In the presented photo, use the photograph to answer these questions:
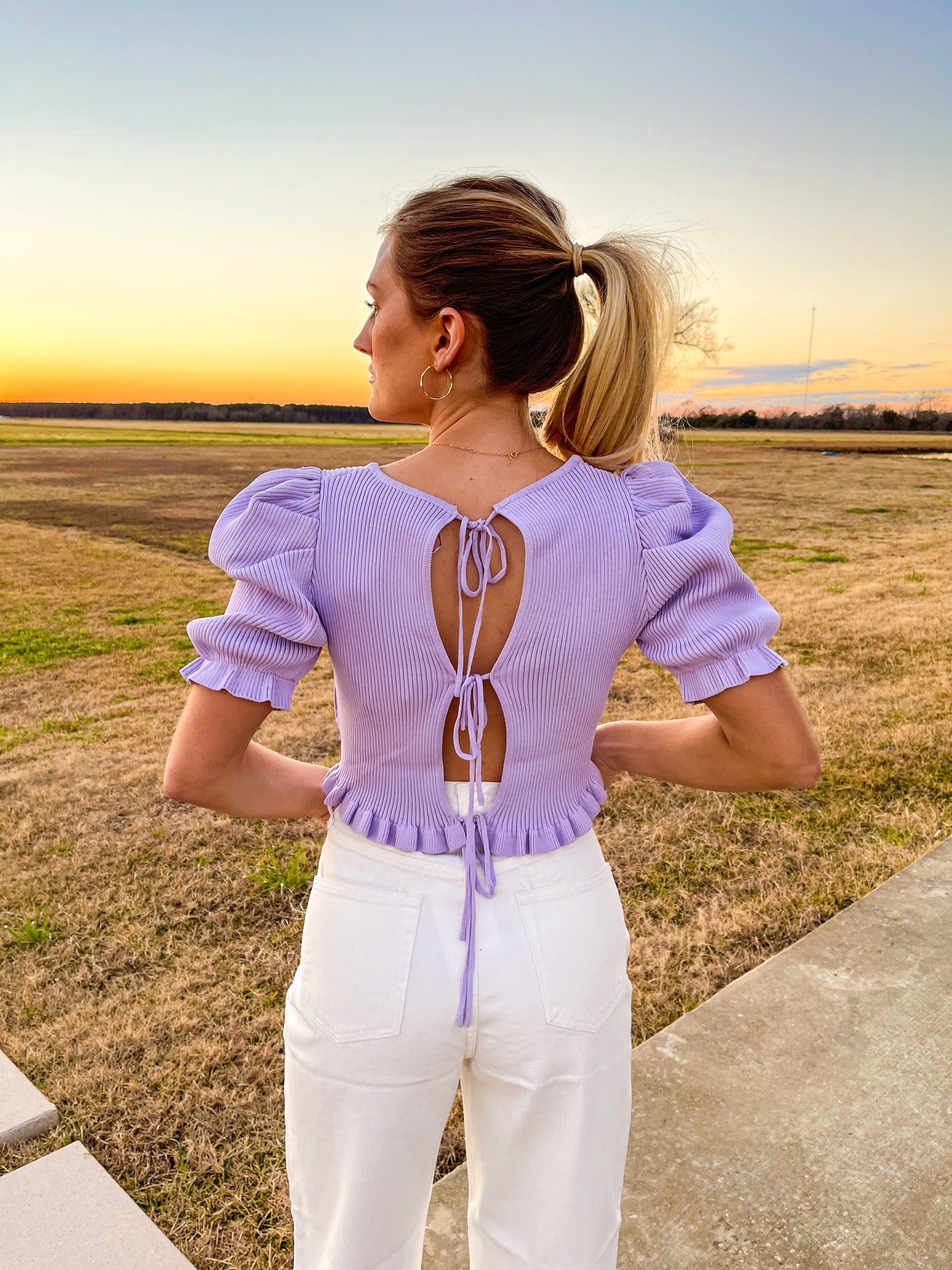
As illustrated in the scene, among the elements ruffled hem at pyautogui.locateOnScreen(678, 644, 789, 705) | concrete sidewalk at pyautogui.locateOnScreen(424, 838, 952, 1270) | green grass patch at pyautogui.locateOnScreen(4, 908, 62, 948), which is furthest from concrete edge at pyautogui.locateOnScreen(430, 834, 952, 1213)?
green grass patch at pyautogui.locateOnScreen(4, 908, 62, 948)

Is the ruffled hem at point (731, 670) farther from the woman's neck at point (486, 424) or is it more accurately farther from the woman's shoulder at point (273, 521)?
the woman's shoulder at point (273, 521)

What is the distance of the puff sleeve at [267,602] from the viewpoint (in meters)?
1.07

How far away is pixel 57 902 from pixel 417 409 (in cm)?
293

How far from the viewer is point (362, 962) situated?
112cm

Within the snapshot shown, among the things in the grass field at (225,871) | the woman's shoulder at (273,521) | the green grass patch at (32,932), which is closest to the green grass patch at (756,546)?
the grass field at (225,871)

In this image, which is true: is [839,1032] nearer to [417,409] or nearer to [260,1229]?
[260,1229]

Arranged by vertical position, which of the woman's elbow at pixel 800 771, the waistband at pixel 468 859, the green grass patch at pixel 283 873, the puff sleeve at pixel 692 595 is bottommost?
the green grass patch at pixel 283 873

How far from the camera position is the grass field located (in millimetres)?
2338

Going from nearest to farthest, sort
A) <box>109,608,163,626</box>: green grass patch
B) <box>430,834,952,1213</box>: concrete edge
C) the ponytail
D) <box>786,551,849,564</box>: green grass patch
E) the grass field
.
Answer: the ponytail
<box>430,834,952,1213</box>: concrete edge
the grass field
<box>109,608,163,626</box>: green grass patch
<box>786,551,849,564</box>: green grass patch

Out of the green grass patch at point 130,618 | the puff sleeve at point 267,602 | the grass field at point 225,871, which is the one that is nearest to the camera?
the puff sleeve at point 267,602

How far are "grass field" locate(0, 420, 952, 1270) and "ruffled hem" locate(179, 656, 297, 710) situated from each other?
2.75 ft

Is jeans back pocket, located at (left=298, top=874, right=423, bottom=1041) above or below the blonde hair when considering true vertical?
below

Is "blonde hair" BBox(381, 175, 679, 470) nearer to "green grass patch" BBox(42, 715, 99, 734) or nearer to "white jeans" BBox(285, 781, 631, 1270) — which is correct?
"white jeans" BBox(285, 781, 631, 1270)

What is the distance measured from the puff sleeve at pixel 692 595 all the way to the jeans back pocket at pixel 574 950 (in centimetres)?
30
